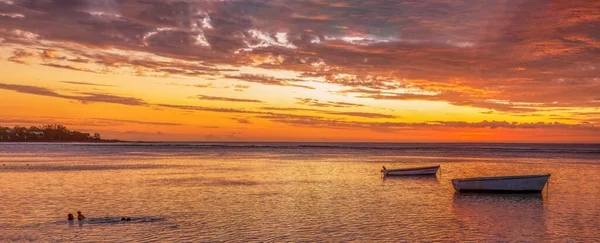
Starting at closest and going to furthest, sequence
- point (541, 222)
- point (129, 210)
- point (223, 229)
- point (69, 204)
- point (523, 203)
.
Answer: point (223, 229) → point (541, 222) → point (129, 210) → point (69, 204) → point (523, 203)

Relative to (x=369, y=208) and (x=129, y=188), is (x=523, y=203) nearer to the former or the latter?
(x=369, y=208)

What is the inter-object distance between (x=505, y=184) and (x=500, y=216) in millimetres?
14217

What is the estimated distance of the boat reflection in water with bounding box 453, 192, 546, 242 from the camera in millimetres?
25844

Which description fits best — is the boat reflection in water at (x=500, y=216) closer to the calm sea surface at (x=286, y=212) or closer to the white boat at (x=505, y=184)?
the calm sea surface at (x=286, y=212)

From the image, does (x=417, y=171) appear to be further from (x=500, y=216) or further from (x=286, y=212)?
(x=286, y=212)

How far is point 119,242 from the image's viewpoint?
23297 mm

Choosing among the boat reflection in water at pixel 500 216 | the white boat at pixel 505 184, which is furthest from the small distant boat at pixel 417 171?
the boat reflection in water at pixel 500 216

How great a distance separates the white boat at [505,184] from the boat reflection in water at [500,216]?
0.58m

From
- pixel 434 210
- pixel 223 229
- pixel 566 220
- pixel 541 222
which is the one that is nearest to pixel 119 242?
pixel 223 229

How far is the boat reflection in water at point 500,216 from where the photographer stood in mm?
25844

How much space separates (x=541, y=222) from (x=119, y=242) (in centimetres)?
2468

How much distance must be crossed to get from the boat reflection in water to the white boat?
58cm

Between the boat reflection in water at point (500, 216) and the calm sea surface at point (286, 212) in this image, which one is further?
the boat reflection in water at point (500, 216)

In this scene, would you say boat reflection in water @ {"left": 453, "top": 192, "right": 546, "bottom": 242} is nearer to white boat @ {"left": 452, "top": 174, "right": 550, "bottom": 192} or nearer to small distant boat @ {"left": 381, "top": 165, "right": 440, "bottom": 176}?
white boat @ {"left": 452, "top": 174, "right": 550, "bottom": 192}
